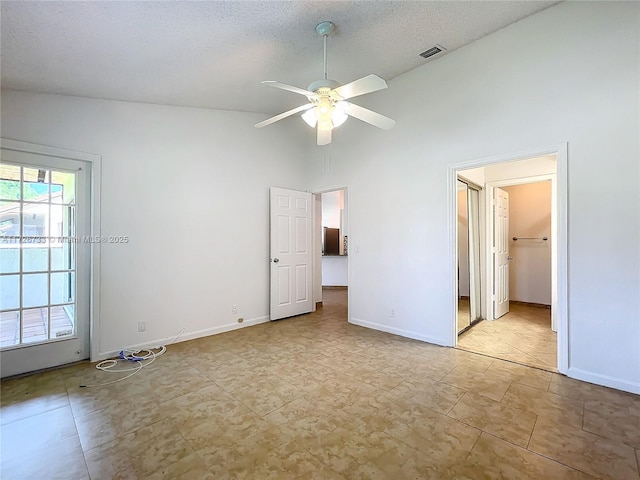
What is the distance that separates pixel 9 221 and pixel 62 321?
1066 millimetres

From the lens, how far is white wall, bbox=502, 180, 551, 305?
17.7ft

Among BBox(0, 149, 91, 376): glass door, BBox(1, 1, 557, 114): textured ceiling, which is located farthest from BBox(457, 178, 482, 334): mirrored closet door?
BBox(0, 149, 91, 376): glass door

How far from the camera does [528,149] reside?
283cm

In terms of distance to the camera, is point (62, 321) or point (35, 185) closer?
point (35, 185)

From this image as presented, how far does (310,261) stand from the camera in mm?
5074

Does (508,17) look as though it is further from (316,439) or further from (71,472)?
(71,472)

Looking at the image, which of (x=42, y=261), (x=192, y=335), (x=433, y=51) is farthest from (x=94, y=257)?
(x=433, y=51)

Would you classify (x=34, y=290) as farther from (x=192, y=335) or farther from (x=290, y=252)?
(x=290, y=252)

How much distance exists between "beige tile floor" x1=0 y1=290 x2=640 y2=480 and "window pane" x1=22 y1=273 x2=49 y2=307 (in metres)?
0.68

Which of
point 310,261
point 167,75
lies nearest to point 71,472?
point 167,75

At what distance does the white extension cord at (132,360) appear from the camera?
9.35 feet

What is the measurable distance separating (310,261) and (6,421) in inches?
148

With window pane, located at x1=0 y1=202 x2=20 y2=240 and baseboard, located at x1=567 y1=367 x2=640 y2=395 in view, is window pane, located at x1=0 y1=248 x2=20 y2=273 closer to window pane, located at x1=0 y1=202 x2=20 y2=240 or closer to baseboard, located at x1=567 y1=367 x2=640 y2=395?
window pane, located at x1=0 y1=202 x2=20 y2=240

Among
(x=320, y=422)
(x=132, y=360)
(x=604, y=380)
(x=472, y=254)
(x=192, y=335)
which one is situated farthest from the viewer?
(x=472, y=254)
